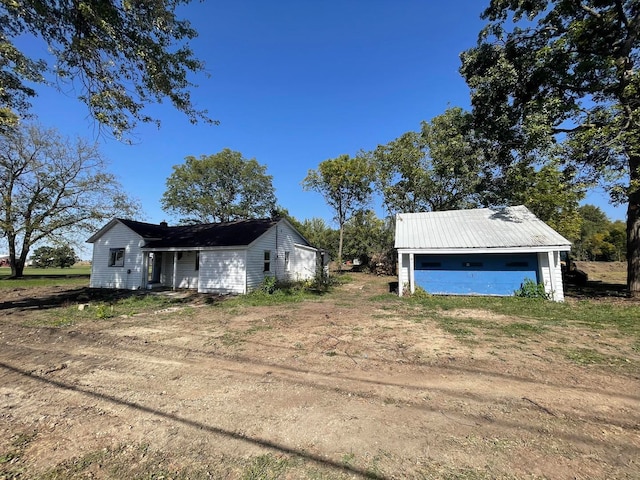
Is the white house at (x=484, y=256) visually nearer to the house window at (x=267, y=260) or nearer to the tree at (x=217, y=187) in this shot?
the house window at (x=267, y=260)

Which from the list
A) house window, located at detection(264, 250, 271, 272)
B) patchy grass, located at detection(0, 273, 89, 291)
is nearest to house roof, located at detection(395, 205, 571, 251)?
house window, located at detection(264, 250, 271, 272)

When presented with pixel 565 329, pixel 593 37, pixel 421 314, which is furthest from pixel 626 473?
pixel 593 37

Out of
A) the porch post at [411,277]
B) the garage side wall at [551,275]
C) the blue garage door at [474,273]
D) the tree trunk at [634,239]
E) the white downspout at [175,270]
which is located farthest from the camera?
the white downspout at [175,270]

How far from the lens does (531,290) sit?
1256 cm

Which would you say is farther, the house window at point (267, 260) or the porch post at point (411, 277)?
the house window at point (267, 260)

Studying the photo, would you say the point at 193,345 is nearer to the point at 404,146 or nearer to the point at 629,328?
the point at 629,328

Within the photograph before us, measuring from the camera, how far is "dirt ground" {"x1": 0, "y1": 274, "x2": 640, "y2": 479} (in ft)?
8.38

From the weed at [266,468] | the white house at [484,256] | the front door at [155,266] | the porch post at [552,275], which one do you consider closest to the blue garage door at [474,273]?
the white house at [484,256]

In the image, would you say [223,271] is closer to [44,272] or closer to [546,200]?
[546,200]

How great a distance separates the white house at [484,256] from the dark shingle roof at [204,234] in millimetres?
8176

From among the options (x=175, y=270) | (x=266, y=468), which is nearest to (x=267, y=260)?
(x=175, y=270)

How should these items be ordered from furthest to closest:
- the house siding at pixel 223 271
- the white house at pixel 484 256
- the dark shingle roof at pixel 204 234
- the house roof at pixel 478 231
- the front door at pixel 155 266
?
the front door at pixel 155 266
the dark shingle roof at pixel 204 234
the house siding at pixel 223 271
the house roof at pixel 478 231
the white house at pixel 484 256

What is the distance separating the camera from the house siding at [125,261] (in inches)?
698

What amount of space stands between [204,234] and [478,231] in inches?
614
